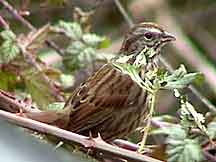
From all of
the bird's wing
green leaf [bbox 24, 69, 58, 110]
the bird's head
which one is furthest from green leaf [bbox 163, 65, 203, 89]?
green leaf [bbox 24, 69, 58, 110]

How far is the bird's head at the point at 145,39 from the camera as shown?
90.6 inches

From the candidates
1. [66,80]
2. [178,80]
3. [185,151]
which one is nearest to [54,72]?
[66,80]

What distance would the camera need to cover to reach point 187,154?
1.61 m

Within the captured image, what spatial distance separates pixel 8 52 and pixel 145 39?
22.4 inches

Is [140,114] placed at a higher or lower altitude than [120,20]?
lower

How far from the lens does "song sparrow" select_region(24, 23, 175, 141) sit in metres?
2.07

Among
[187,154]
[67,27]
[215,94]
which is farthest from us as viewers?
[215,94]

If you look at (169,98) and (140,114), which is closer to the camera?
(140,114)

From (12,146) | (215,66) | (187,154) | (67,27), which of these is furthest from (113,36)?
(12,146)

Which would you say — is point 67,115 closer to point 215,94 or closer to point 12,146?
point 12,146

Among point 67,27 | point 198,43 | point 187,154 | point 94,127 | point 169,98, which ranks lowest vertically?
point 187,154

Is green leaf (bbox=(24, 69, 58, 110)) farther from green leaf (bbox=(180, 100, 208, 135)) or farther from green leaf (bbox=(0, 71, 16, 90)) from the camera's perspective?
green leaf (bbox=(180, 100, 208, 135))

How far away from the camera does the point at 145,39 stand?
2.35m

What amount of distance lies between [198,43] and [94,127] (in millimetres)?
2709
